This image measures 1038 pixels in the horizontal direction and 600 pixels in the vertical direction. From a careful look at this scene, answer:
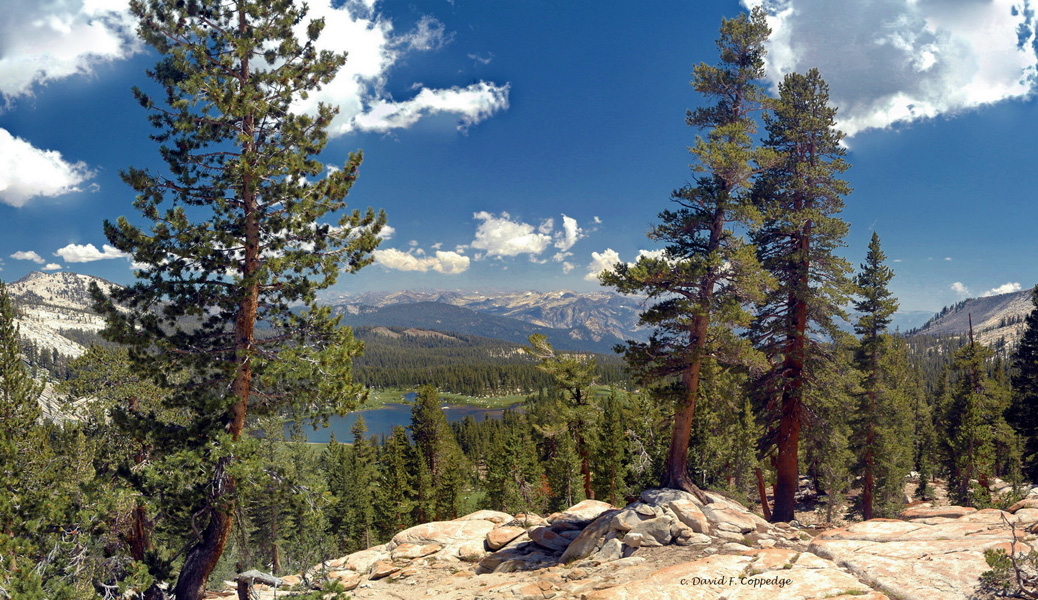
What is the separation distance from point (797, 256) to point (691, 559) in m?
13.6

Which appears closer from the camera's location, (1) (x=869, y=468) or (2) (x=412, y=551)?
(2) (x=412, y=551)

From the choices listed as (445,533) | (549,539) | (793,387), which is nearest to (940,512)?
(793,387)

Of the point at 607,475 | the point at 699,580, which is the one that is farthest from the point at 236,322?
the point at 607,475

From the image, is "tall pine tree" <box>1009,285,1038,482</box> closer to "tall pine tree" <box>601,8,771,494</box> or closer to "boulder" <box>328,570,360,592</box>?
"tall pine tree" <box>601,8,771,494</box>

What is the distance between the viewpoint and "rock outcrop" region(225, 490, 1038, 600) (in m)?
9.91

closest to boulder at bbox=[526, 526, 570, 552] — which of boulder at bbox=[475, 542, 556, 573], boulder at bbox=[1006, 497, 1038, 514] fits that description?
boulder at bbox=[475, 542, 556, 573]

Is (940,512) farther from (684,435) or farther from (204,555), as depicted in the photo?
(204,555)

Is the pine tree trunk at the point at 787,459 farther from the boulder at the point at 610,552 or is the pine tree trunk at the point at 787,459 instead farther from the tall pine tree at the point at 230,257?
the tall pine tree at the point at 230,257

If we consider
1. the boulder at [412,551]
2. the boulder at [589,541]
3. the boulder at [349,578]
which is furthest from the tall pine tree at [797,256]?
the boulder at [349,578]

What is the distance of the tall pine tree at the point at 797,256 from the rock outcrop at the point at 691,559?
555cm

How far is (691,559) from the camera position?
12695 mm

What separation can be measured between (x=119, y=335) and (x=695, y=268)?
1617 cm

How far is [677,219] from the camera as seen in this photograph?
1695cm

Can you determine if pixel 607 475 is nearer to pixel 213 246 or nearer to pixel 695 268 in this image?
Answer: pixel 695 268
